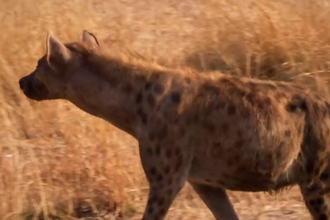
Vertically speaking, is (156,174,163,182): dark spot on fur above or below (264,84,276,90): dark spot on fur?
below

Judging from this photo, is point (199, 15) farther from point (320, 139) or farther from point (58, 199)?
point (320, 139)

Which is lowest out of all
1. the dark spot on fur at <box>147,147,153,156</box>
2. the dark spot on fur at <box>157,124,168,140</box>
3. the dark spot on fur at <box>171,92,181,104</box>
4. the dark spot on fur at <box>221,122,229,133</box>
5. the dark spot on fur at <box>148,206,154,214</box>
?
the dark spot on fur at <box>148,206,154,214</box>

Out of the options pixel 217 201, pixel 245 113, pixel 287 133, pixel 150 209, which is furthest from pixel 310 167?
pixel 150 209

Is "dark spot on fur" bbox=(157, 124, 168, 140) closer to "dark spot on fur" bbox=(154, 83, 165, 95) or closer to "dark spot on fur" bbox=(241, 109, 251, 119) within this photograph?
"dark spot on fur" bbox=(154, 83, 165, 95)

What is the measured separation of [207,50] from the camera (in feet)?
25.8

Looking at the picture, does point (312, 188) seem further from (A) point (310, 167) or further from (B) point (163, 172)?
(B) point (163, 172)

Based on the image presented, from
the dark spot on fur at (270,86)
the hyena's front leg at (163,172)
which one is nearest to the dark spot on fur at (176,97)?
the hyena's front leg at (163,172)

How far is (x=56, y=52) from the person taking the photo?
471cm

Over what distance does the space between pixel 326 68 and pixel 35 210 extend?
3.10 metres

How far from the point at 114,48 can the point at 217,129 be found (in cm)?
80

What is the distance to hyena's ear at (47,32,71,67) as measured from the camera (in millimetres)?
4691

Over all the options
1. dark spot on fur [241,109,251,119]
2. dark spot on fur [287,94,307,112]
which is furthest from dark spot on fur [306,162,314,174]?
dark spot on fur [241,109,251,119]

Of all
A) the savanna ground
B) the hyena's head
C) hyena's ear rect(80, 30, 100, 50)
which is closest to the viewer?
the hyena's head

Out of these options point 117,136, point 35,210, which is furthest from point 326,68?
point 35,210
